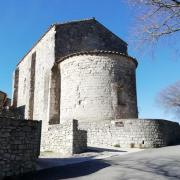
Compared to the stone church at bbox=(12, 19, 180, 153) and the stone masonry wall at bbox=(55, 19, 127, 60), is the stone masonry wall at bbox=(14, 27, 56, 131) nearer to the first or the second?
the stone church at bbox=(12, 19, 180, 153)

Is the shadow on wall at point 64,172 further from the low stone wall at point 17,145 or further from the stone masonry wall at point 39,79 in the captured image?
the stone masonry wall at point 39,79

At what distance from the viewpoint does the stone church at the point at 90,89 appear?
54.3 ft

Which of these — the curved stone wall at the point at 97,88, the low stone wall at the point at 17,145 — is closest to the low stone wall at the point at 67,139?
the curved stone wall at the point at 97,88

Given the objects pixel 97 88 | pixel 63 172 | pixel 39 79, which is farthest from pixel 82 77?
pixel 63 172

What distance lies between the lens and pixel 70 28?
23438 mm

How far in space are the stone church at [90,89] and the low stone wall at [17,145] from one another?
17.9 feet

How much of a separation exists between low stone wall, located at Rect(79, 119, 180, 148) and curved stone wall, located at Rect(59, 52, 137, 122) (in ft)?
6.20

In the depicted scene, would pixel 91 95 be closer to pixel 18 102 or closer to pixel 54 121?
pixel 54 121

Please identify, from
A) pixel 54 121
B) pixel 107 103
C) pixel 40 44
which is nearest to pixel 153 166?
pixel 107 103

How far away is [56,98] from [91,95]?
3.30 meters

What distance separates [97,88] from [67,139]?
20.3 feet

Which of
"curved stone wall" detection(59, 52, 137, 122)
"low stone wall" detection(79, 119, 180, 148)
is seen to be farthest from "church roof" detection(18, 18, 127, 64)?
"low stone wall" detection(79, 119, 180, 148)

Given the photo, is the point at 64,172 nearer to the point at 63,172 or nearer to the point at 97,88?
the point at 63,172

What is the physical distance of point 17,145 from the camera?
28.4 ft
